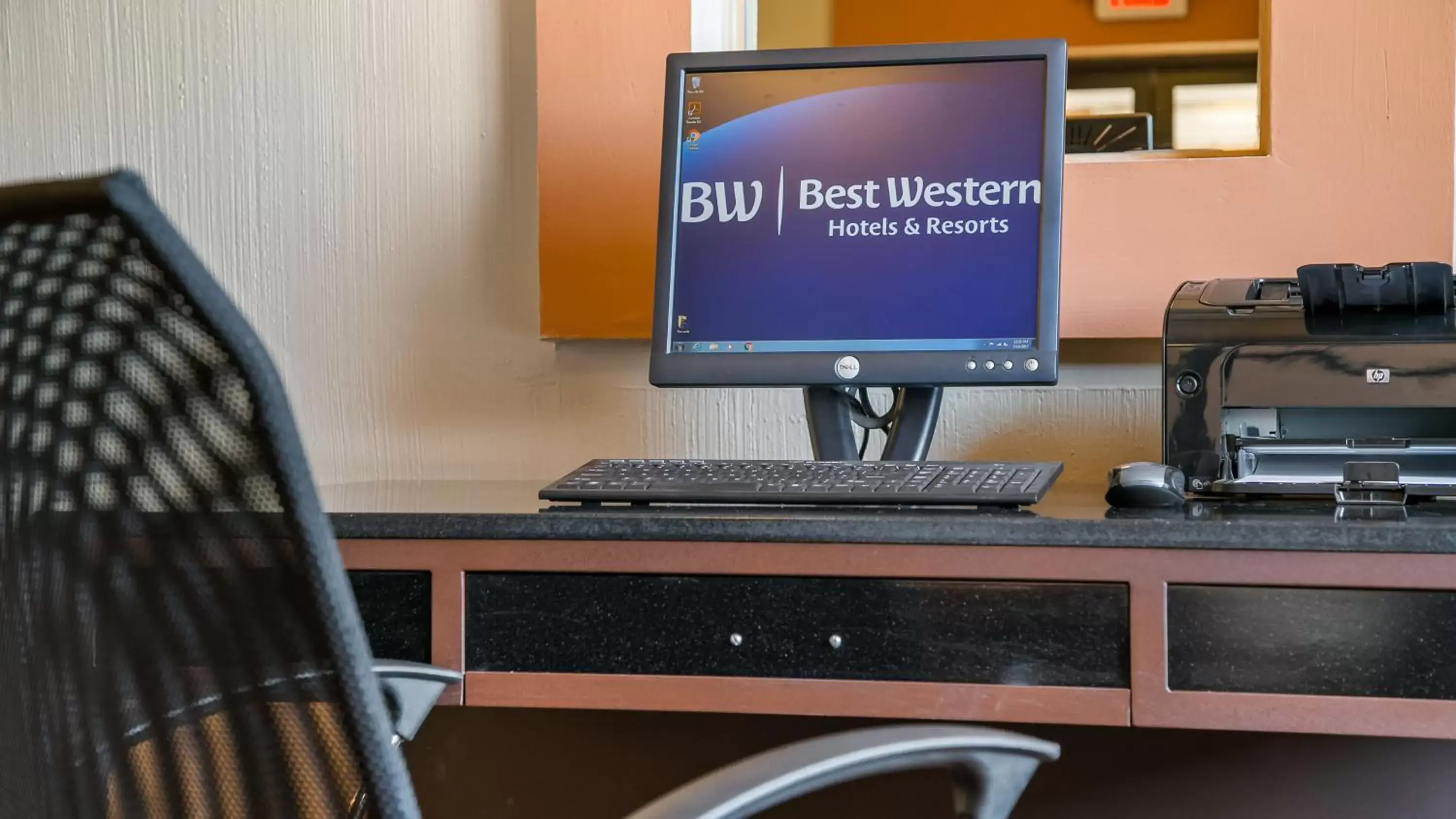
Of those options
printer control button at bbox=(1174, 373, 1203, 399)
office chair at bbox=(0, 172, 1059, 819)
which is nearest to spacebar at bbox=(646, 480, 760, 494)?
printer control button at bbox=(1174, 373, 1203, 399)

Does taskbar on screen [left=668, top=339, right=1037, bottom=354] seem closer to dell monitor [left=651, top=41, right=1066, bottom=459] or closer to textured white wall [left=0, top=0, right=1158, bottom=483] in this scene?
dell monitor [left=651, top=41, right=1066, bottom=459]

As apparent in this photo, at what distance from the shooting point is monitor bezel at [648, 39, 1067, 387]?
1.37 m

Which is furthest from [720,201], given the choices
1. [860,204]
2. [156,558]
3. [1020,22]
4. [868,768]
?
[1020,22]

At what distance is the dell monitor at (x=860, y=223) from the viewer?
4.58 feet

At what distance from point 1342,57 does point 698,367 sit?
89 centimetres

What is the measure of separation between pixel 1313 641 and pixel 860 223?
65 cm

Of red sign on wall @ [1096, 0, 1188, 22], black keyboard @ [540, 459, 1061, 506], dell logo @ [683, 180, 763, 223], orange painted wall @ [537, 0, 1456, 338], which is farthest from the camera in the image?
red sign on wall @ [1096, 0, 1188, 22]

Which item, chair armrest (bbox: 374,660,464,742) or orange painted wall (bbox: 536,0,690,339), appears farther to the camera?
orange painted wall (bbox: 536,0,690,339)

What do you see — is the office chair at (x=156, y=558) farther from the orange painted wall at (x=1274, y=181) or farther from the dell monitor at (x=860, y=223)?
the orange painted wall at (x=1274, y=181)

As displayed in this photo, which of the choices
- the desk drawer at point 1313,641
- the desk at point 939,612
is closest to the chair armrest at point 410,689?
the desk at point 939,612

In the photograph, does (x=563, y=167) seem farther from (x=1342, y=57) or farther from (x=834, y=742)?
(x=834, y=742)

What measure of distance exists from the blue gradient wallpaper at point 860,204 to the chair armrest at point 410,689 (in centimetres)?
54

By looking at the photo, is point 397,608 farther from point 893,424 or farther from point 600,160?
point 600,160

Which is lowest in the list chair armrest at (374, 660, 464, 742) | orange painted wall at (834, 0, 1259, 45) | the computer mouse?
chair armrest at (374, 660, 464, 742)
